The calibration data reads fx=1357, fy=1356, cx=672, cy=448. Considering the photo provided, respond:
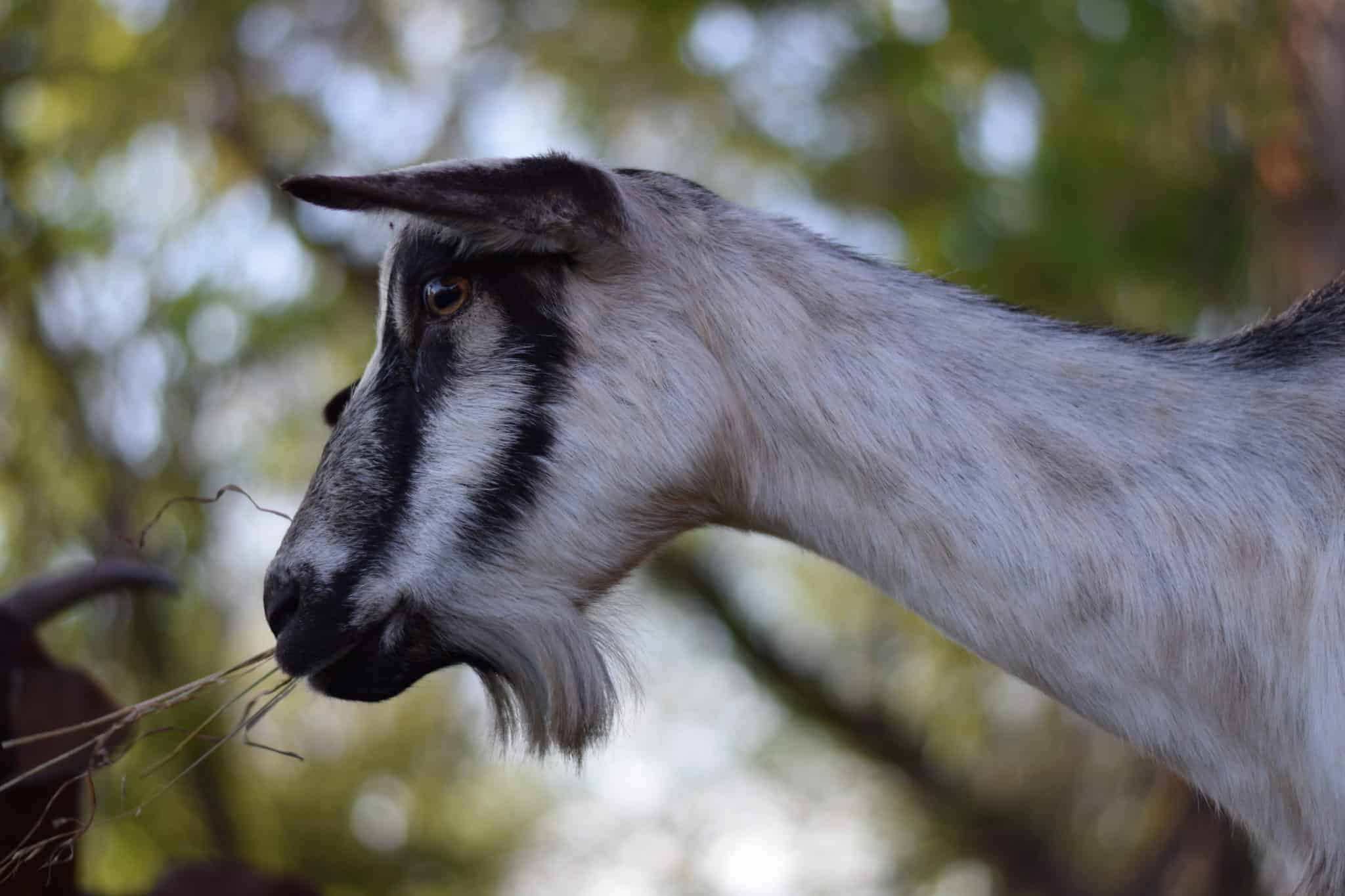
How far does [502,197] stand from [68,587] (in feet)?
6.13

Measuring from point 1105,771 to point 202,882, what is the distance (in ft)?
19.2

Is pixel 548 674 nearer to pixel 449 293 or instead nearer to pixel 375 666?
pixel 375 666

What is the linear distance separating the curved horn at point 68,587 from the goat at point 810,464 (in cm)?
128

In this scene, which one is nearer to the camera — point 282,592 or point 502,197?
point 502,197

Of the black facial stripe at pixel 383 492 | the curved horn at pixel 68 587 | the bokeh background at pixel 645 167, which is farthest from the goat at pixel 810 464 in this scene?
the bokeh background at pixel 645 167

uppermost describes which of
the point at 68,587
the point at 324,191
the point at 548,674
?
the point at 324,191

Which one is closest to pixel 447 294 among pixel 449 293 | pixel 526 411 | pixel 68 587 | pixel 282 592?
pixel 449 293

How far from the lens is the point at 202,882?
4.02 metres

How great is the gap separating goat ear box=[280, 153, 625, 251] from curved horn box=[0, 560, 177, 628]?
1.60 meters

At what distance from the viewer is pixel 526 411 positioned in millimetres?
2207

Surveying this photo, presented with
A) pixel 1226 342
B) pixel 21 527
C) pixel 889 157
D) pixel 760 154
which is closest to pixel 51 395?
pixel 21 527

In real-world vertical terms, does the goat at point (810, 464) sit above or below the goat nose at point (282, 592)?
above

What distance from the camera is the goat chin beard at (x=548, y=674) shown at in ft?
7.62

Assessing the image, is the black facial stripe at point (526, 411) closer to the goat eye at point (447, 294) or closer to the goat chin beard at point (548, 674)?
the goat eye at point (447, 294)
